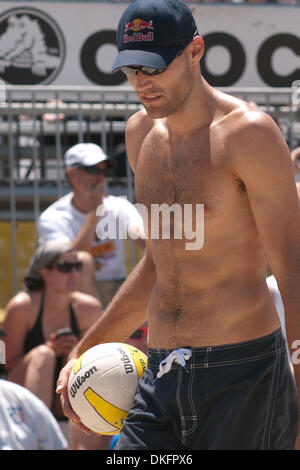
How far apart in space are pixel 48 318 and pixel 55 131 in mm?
2198

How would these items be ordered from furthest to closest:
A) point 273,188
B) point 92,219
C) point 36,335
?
point 92,219 < point 36,335 < point 273,188

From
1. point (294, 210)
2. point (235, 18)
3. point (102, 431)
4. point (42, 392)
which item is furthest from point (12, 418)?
point (235, 18)

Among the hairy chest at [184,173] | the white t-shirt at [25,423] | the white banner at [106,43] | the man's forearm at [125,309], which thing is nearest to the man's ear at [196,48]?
the hairy chest at [184,173]

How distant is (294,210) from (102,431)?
3.71ft

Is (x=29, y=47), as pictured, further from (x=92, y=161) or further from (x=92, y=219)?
(x=92, y=219)

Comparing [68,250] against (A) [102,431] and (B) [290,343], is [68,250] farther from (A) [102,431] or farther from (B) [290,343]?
(B) [290,343]

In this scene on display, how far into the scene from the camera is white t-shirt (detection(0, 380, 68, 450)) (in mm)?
4891

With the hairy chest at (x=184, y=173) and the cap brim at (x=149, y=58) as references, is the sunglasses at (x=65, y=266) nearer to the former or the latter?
the hairy chest at (x=184, y=173)

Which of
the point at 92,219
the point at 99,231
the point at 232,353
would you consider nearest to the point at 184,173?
the point at 232,353

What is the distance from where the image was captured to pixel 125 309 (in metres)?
3.57

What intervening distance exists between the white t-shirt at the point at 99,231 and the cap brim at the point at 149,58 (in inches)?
150

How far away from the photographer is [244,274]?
314 cm

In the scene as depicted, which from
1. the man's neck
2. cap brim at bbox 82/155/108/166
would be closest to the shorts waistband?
the man's neck

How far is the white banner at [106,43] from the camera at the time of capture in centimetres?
819
